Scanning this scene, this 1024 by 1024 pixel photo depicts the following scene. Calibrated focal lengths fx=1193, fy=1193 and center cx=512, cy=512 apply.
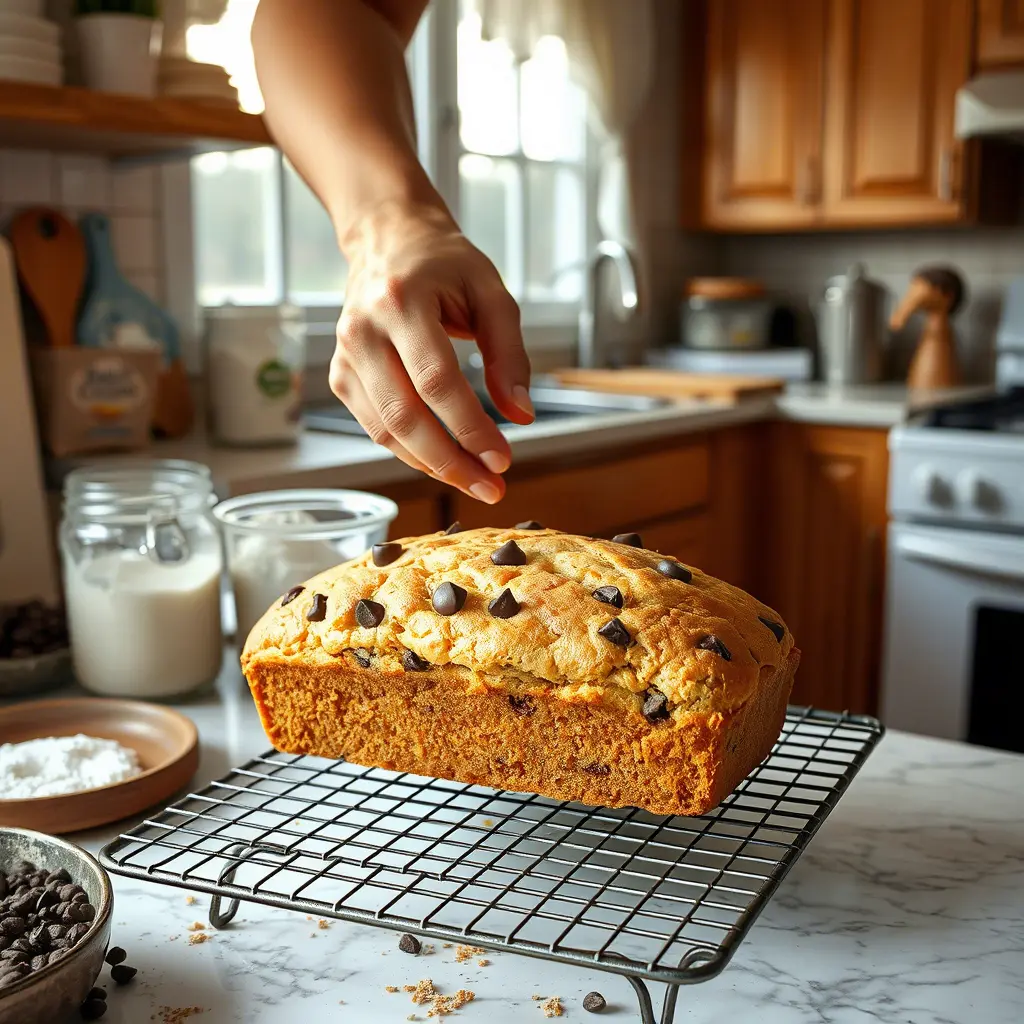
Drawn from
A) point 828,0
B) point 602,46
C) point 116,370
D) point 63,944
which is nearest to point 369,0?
point 63,944

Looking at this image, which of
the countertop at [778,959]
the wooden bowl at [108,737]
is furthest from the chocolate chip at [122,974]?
the wooden bowl at [108,737]

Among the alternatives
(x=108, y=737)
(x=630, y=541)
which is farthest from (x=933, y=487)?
(x=108, y=737)

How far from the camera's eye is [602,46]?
123 inches

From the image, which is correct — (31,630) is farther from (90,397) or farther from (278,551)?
(90,397)

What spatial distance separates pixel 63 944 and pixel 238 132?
150 centimetres

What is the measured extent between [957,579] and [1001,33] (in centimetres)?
137

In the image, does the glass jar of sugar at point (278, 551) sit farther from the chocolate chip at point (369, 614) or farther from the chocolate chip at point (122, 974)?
the chocolate chip at point (122, 974)

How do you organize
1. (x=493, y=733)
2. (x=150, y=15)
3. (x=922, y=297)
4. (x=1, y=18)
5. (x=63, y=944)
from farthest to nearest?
(x=922, y=297), (x=150, y=15), (x=1, y=18), (x=493, y=733), (x=63, y=944)

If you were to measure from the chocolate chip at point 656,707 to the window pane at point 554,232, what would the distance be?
2.61m

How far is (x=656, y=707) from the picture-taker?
771mm

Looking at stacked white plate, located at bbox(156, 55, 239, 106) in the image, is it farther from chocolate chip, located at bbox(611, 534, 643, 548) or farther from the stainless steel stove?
the stainless steel stove

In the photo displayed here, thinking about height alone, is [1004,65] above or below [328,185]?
above

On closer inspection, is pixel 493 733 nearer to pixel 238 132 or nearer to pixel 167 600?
pixel 167 600

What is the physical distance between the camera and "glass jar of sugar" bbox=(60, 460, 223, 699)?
3.60 ft
